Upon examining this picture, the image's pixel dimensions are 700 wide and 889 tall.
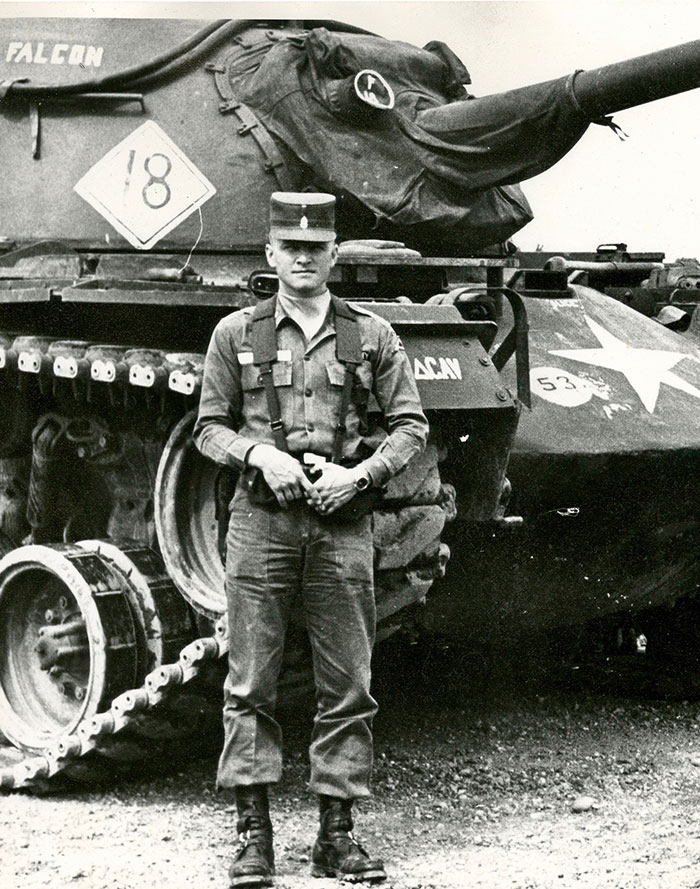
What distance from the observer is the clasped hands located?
13.4ft

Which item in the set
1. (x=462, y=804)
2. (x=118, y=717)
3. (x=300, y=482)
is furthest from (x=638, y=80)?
(x=118, y=717)

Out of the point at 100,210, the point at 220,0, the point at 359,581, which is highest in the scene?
the point at 220,0

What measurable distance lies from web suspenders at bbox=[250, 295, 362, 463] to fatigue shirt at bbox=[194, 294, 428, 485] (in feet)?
0.06

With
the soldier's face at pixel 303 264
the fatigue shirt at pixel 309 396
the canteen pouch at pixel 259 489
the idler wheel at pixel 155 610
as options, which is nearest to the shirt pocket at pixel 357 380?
the fatigue shirt at pixel 309 396

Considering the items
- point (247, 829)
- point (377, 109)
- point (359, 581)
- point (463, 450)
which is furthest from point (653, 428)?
point (247, 829)

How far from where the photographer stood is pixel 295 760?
5.74m

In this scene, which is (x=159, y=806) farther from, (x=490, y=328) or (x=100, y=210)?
(x=100, y=210)

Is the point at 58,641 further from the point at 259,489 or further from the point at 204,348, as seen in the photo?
the point at 259,489

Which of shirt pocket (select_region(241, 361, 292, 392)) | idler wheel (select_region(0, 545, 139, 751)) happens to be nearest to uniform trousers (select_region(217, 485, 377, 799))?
shirt pocket (select_region(241, 361, 292, 392))

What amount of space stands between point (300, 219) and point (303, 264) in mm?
132

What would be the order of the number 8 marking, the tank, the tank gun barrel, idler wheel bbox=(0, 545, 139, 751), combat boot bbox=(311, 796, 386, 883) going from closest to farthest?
combat boot bbox=(311, 796, 386, 883)
the tank
idler wheel bbox=(0, 545, 139, 751)
the tank gun barrel
the number 8 marking

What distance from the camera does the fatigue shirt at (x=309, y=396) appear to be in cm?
421

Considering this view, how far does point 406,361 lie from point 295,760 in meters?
2.01

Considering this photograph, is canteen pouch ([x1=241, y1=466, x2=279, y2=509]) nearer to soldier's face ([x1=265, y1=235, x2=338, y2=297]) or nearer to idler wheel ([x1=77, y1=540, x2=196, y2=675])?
soldier's face ([x1=265, y1=235, x2=338, y2=297])
